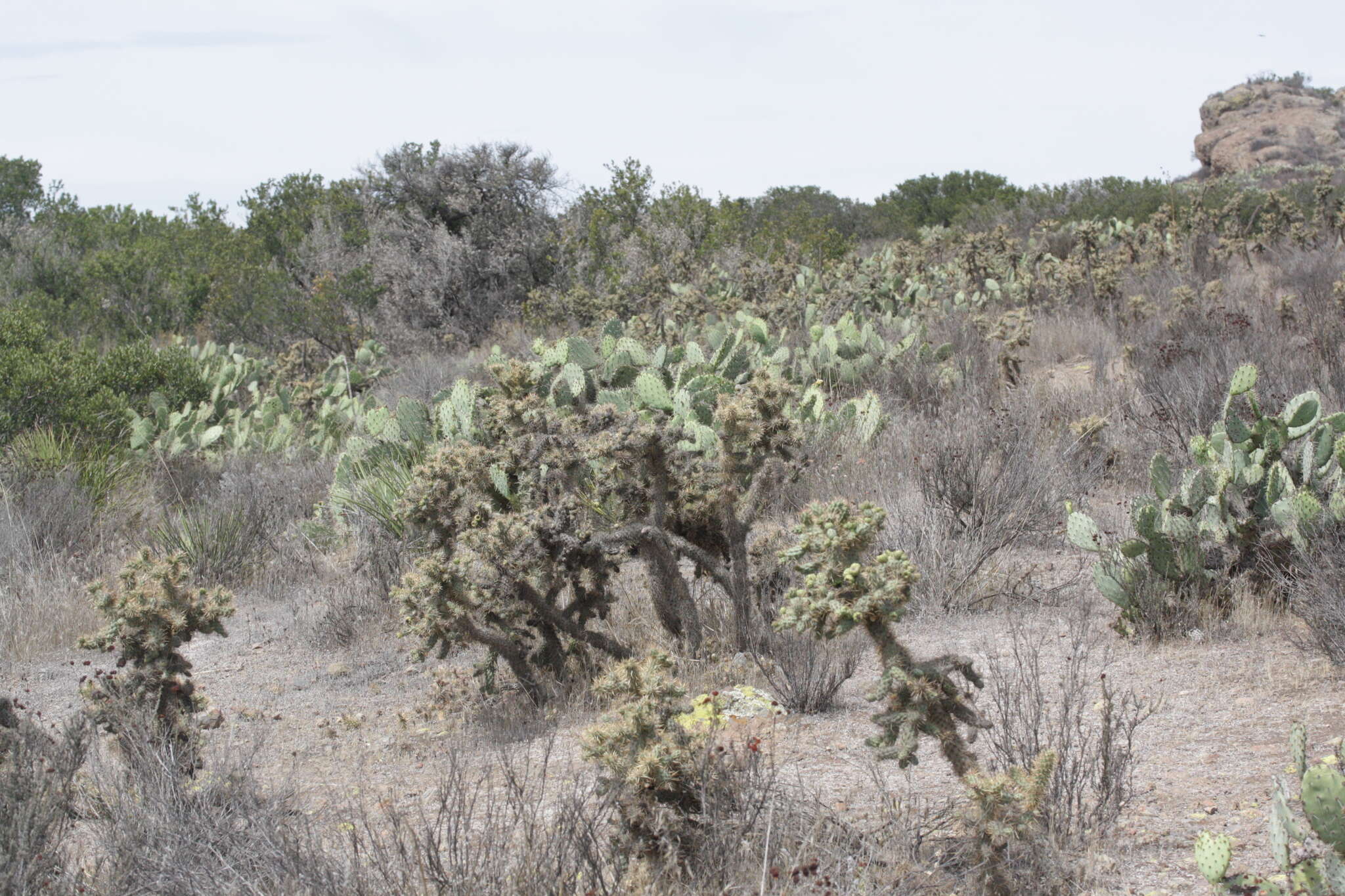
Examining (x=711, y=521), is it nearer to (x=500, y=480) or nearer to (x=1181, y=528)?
(x=500, y=480)

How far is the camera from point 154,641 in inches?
157

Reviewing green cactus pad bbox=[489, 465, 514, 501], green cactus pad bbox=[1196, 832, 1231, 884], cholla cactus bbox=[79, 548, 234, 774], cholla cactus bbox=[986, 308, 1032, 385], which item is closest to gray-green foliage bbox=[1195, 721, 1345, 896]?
green cactus pad bbox=[1196, 832, 1231, 884]

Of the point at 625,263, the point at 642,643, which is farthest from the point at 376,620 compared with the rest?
the point at 625,263

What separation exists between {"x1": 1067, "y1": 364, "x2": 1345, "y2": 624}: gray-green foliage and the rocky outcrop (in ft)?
92.7

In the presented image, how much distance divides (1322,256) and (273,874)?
13.7 m

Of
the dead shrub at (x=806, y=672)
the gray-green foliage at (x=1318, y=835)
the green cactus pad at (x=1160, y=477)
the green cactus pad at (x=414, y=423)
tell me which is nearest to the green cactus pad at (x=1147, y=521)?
the green cactus pad at (x=1160, y=477)

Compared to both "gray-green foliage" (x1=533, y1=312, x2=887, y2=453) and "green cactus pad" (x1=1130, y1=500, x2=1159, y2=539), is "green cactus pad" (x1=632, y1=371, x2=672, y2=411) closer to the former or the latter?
"gray-green foliage" (x1=533, y1=312, x2=887, y2=453)

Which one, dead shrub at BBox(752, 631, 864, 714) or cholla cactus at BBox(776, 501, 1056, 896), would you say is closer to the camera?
cholla cactus at BBox(776, 501, 1056, 896)

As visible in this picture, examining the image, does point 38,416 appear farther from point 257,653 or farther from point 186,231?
point 186,231

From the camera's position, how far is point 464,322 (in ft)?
59.3

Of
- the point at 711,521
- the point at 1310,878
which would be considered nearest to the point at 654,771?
the point at 1310,878

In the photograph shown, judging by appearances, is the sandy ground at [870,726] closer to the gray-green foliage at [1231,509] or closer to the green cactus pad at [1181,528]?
the gray-green foliage at [1231,509]

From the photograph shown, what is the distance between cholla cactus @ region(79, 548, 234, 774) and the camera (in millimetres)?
3975

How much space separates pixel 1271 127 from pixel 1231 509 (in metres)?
32.4
